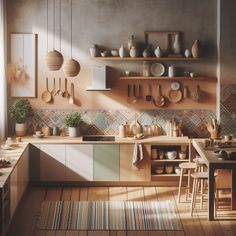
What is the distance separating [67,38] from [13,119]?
174 centimetres

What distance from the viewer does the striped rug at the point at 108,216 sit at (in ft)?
26.9

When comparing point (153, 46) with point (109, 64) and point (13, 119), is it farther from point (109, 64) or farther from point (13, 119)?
point (13, 119)

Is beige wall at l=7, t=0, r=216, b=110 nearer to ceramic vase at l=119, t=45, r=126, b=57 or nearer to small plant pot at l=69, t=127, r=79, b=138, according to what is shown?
ceramic vase at l=119, t=45, r=126, b=57

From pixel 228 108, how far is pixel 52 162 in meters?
3.23

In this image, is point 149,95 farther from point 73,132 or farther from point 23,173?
point 23,173

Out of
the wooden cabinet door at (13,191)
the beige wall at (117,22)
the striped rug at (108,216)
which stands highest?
the beige wall at (117,22)

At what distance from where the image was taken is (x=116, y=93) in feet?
35.2

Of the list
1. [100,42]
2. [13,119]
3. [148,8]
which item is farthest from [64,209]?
[148,8]

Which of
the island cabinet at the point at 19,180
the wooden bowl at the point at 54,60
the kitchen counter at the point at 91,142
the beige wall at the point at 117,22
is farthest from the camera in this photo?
the beige wall at the point at 117,22

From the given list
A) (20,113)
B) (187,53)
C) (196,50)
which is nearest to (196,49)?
(196,50)

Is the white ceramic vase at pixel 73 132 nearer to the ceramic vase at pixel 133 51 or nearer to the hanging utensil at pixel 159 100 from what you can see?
the hanging utensil at pixel 159 100

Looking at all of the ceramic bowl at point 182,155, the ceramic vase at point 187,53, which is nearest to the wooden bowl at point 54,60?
the ceramic vase at point 187,53

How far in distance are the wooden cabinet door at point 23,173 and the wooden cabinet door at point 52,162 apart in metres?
0.34

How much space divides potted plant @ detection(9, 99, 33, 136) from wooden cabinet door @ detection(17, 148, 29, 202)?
0.71 meters
